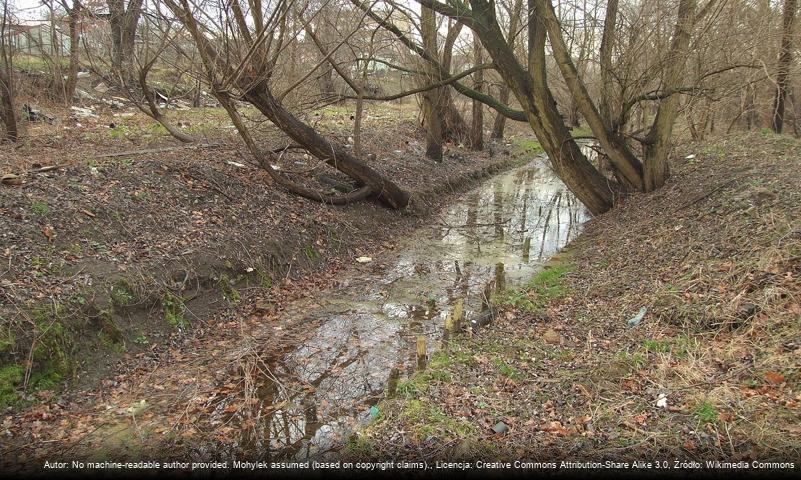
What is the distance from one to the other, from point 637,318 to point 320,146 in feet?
22.7

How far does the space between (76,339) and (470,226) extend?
8492 millimetres

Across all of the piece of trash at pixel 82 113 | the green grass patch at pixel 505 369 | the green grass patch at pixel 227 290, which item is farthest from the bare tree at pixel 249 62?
the green grass patch at pixel 505 369

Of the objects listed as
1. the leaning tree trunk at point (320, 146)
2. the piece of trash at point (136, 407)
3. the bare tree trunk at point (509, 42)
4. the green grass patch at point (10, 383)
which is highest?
the bare tree trunk at point (509, 42)

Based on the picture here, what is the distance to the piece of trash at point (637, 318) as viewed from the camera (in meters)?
5.75

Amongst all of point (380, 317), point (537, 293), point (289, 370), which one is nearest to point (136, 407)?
point (289, 370)

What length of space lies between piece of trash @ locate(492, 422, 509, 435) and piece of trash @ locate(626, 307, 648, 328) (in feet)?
7.75

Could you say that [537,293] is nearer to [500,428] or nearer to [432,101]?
[500,428]

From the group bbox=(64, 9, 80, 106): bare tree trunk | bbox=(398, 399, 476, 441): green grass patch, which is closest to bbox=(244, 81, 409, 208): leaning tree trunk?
bbox=(64, 9, 80, 106): bare tree trunk

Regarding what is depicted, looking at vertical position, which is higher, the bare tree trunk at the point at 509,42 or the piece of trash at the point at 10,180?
the bare tree trunk at the point at 509,42

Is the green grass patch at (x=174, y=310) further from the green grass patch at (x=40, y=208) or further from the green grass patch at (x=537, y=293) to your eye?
the green grass patch at (x=537, y=293)

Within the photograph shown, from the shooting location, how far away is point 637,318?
5812mm

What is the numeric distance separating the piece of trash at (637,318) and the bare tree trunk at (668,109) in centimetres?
583

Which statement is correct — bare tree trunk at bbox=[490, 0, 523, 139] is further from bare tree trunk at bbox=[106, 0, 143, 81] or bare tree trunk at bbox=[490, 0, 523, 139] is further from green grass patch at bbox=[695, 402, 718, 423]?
green grass patch at bbox=[695, 402, 718, 423]

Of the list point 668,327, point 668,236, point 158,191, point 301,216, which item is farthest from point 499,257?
point 158,191
